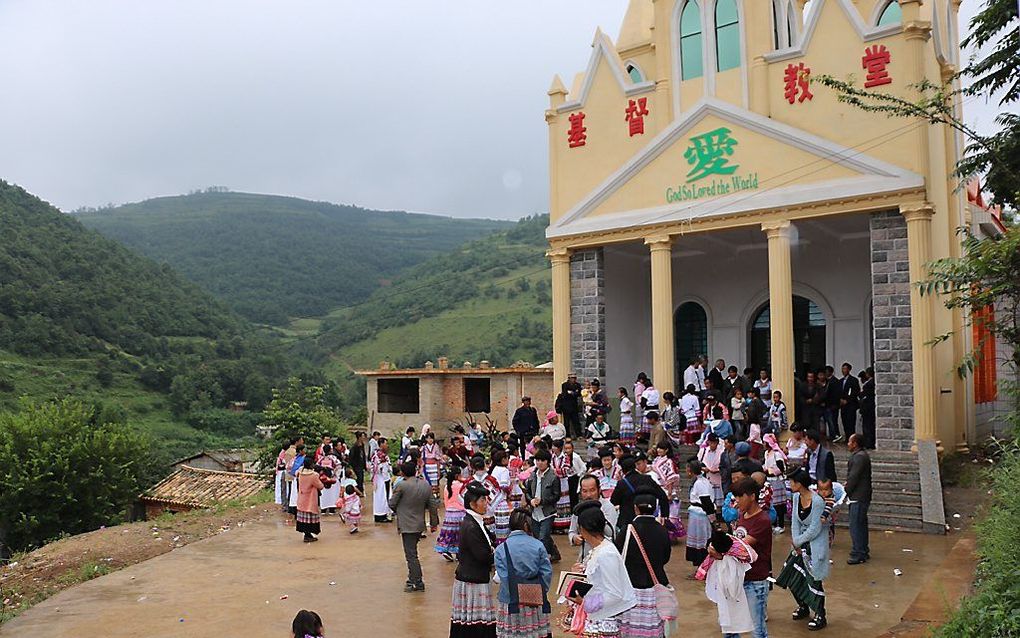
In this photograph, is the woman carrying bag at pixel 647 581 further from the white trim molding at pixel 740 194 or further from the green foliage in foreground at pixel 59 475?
the green foliage in foreground at pixel 59 475

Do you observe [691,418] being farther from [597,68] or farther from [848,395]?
[597,68]

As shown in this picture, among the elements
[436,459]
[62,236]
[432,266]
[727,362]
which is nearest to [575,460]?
[436,459]

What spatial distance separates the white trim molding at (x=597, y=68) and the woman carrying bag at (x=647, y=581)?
13.9 meters

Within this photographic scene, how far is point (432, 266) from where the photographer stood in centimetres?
8588

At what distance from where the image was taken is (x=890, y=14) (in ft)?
58.9

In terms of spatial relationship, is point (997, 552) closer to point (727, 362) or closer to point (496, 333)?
point (727, 362)

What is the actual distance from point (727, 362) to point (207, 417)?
3616cm

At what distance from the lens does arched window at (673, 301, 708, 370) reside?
2175 centimetres

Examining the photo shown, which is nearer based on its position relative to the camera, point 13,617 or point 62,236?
point 13,617

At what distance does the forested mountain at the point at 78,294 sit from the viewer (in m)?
49.8

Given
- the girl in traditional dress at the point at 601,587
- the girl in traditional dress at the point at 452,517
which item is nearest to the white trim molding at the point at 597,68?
the girl in traditional dress at the point at 452,517

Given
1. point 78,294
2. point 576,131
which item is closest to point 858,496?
point 576,131

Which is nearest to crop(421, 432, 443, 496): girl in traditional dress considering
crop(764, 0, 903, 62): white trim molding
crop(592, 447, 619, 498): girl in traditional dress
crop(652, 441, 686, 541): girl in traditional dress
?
crop(652, 441, 686, 541): girl in traditional dress

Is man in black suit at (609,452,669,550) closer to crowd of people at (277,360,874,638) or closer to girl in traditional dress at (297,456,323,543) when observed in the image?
crowd of people at (277,360,874,638)
